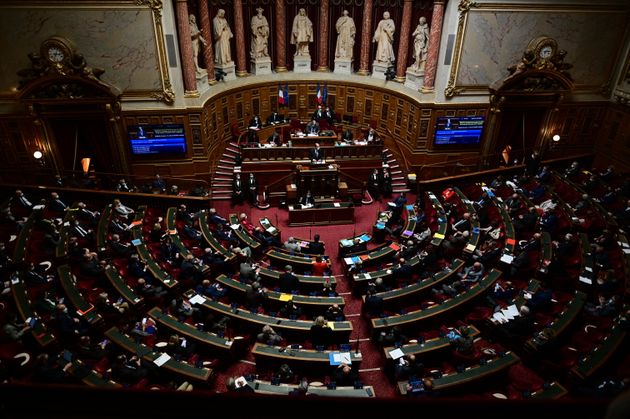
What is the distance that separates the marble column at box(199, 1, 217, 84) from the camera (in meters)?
17.5

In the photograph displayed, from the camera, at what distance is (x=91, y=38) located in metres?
14.4

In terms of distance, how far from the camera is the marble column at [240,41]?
1884cm

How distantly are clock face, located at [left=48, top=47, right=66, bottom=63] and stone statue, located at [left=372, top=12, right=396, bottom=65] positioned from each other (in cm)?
1325

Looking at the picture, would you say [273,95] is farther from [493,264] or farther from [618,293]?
[618,293]

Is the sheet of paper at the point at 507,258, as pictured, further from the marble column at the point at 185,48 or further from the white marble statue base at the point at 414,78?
the marble column at the point at 185,48

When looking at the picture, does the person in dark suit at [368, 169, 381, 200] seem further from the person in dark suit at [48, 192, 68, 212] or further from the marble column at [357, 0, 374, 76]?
the person in dark suit at [48, 192, 68, 212]

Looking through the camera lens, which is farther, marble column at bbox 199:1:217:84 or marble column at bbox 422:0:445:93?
marble column at bbox 199:1:217:84

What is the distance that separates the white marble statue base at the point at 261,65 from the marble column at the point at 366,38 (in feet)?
15.0

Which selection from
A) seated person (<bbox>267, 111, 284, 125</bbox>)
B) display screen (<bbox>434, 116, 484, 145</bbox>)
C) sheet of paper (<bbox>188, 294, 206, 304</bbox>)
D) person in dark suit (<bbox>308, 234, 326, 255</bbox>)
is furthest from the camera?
seated person (<bbox>267, 111, 284, 125</bbox>)

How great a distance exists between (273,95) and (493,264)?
13.4m

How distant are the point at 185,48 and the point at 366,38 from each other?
345 inches

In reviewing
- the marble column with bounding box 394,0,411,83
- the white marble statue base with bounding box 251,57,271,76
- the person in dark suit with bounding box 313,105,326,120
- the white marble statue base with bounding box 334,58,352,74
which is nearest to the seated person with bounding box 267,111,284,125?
the person in dark suit with bounding box 313,105,326,120

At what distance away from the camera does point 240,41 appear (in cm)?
1944

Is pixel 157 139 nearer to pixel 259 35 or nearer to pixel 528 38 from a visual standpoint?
pixel 259 35
